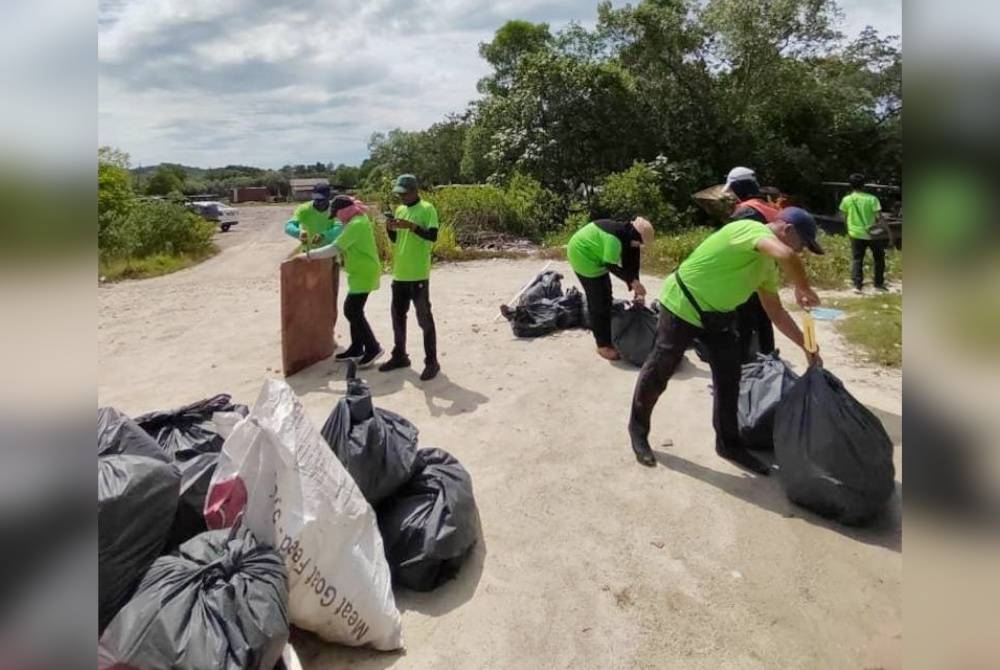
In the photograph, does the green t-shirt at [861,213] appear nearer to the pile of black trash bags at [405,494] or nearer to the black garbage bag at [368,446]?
the pile of black trash bags at [405,494]

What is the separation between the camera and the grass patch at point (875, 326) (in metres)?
5.57

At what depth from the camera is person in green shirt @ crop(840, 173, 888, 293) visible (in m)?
8.77

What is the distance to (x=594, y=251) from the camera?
213 inches

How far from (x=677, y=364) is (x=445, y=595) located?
1.75m

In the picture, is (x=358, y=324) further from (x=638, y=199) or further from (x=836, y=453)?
(x=638, y=199)

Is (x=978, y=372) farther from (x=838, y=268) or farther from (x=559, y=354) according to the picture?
(x=838, y=268)

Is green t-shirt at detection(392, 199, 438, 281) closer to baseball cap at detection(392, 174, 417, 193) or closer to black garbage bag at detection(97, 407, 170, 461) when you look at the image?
baseball cap at detection(392, 174, 417, 193)

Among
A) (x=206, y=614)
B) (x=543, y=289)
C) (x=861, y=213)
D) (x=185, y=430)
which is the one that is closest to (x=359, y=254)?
(x=543, y=289)

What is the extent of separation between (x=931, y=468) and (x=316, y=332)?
216 inches

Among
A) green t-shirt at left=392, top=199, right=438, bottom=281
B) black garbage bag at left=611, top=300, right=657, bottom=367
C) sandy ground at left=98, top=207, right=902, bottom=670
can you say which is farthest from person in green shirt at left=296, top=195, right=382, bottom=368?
black garbage bag at left=611, top=300, right=657, bottom=367

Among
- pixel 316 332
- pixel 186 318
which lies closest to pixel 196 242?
pixel 186 318

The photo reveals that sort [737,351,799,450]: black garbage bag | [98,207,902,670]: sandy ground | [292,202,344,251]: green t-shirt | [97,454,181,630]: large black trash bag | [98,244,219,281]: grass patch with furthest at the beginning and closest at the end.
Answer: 1. [98,244,219,281]: grass patch
2. [292,202,344,251]: green t-shirt
3. [737,351,799,450]: black garbage bag
4. [98,207,902,670]: sandy ground
5. [97,454,181,630]: large black trash bag

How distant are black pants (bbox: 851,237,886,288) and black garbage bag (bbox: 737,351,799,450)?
603 centimetres

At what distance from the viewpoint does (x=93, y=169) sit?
2.19ft
